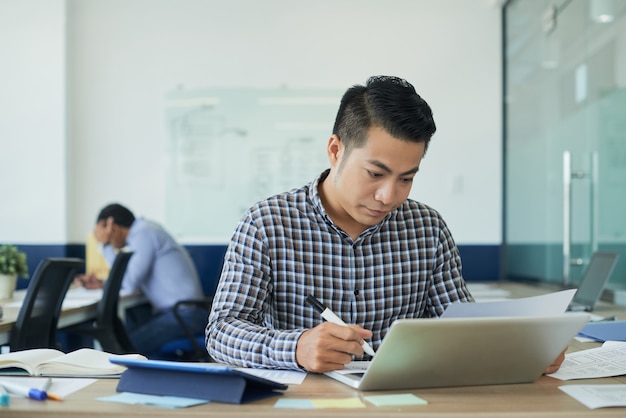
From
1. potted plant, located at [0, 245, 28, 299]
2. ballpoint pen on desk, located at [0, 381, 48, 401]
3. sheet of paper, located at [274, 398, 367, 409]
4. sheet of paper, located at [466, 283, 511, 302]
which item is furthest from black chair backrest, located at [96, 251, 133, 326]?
Result: sheet of paper, located at [274, 398, 367, 409]

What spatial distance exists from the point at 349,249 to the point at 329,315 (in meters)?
Result: 0.33

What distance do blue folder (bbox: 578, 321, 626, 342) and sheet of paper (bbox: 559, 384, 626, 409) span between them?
0.62 meters

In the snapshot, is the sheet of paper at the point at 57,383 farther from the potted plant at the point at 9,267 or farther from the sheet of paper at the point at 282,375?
the potted plant at the point at 9,267

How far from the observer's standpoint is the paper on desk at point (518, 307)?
1418 mm

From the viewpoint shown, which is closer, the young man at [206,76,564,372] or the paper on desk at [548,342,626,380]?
the paper on desk at [548,342,626,380]

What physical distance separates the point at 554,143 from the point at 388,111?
2858mm

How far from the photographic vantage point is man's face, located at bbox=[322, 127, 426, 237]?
1.65m

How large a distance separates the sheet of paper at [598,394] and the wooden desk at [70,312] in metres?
2.13

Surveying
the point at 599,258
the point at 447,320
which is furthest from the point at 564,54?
the point at 447,320

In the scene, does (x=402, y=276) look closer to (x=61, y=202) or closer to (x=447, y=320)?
(x=447, y=320)

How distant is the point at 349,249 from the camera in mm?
1889

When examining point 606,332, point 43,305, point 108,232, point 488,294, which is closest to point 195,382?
point 606,332

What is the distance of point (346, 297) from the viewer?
6.15 feet

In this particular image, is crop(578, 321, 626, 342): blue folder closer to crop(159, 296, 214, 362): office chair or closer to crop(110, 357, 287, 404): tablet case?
crop(110, 357, 287, 404): tablet case
